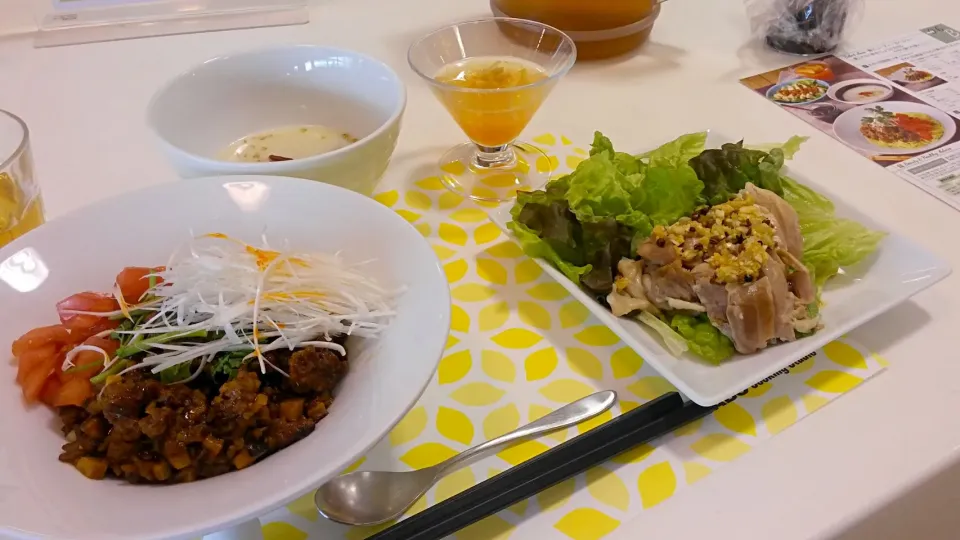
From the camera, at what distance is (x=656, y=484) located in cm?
76

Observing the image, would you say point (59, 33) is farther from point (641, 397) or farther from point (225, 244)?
point (641, 397)

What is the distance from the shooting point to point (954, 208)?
117 cm

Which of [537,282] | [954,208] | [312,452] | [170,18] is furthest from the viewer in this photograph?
[170,18]

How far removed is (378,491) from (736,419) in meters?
0.43

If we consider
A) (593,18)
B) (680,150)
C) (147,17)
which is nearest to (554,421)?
(680,150)

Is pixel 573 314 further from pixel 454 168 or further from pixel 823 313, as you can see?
pixel 454 168

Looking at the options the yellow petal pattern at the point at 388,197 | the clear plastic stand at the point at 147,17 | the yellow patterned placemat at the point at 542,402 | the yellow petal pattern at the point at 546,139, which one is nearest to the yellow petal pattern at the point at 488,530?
the yellow patterned placemat at the point at 542,402

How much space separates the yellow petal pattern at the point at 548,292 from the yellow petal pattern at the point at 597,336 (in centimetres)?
8

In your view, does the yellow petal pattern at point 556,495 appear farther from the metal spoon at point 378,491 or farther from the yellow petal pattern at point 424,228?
the yellow petal pattern at point 424,228

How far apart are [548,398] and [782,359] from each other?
286 millimetres

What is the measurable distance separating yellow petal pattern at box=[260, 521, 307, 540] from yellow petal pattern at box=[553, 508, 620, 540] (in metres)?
0.26

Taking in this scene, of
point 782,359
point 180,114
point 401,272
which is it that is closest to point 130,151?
point 180,114

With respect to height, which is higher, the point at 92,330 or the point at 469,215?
the point at 92,330

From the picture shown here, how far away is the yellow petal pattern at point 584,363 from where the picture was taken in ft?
2.97
